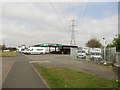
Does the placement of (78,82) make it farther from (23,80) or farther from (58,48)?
(58,48)

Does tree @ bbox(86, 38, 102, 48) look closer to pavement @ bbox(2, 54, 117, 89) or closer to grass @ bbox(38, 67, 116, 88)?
pavement @ bbox(2, 54, 117, 89)

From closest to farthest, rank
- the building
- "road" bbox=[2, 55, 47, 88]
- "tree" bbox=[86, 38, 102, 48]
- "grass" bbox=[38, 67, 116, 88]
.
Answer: "road" bbox=[2, 55, 47, 88], "grass" bbox=[38, 67, 116, 88], the building, "tree" bbox=[86, 38, 102, 48]

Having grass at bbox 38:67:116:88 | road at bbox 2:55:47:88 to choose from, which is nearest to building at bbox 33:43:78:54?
road at bbox 2:55:47:88

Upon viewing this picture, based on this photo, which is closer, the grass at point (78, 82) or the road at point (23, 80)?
the road at point (23, 80)

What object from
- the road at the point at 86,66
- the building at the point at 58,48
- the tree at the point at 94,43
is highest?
the tree at the point at 94,43

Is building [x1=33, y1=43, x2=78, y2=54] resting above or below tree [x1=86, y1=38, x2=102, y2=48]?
below

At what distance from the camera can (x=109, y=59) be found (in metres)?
39.8

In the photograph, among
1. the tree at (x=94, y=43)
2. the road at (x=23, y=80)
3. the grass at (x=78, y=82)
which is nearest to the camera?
the road at (x=23, y=80)

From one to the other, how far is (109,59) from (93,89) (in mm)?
27309

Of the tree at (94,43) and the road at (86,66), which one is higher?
the tree at (94,43)

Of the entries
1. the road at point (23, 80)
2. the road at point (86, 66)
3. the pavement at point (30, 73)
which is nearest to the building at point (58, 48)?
the road at point (86, 66)

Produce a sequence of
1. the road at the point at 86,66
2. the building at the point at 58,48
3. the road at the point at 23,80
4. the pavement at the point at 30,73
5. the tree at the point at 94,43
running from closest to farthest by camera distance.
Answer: the road at the point at 23,80
the pavement at the point at 30,73
the road at the point at 86,66
the building at the point at 58,48
the tree at the point at 94,43

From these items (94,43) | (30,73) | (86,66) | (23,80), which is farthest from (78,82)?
(94,43)

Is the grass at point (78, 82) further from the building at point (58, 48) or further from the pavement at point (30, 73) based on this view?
the building at point (58, 48)
